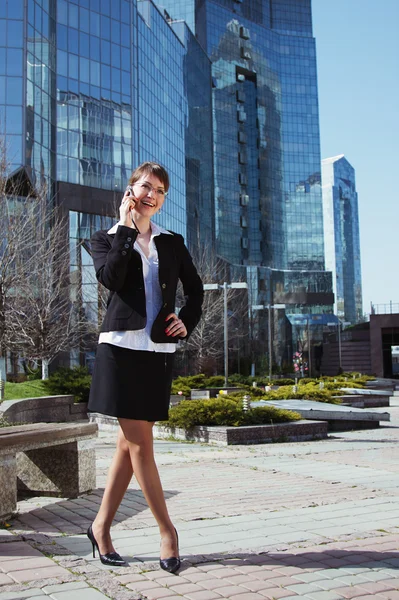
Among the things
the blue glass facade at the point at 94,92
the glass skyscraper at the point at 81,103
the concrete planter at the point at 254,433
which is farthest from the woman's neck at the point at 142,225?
the blue glass facade at the point at 94,92

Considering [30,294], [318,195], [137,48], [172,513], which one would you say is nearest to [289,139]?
[318,195]

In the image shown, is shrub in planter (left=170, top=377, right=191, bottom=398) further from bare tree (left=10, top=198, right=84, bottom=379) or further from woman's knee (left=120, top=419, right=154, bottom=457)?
woman's knee (left=120, top=419, right=154, bottom=457)

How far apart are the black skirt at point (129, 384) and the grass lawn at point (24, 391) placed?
14695mm

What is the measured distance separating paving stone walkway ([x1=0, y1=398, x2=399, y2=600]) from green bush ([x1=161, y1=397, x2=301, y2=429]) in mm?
4088

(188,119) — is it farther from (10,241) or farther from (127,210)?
(127,210)

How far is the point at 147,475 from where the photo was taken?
3.82 meters

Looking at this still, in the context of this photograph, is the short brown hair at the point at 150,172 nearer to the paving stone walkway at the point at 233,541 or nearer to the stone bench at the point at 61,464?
the paving stone walkway at the point at 233,541

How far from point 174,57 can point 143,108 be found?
642 inches

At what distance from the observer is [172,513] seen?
559 cm

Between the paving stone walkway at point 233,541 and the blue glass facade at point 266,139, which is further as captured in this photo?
the blue glass facade at point 266,139

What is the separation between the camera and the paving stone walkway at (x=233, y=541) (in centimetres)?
350

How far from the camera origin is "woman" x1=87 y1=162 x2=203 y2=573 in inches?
148

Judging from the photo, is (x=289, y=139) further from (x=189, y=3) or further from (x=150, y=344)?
(x=150, y=344)

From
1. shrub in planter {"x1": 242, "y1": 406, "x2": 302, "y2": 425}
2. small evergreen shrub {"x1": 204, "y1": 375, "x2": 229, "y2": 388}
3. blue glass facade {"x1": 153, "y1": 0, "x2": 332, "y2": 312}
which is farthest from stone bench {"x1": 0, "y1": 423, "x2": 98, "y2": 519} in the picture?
blue glass facade {"x1": 153, "y1": 0, "x2": 332, "y2": 312}
